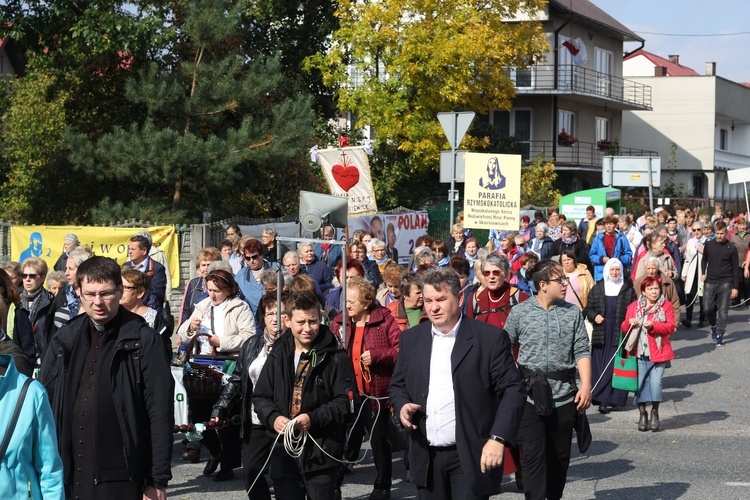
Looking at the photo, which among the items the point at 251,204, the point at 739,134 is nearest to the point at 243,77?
the point at 251,204

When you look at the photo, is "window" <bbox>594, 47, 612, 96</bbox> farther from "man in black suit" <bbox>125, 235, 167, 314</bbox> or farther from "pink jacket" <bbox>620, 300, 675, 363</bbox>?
"man in black suit" <bbox>125, 235, 167, 314</bbox>

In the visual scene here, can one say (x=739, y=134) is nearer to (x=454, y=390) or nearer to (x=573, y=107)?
(x=573, y=107)

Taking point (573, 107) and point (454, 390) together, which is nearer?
point (454, 390)

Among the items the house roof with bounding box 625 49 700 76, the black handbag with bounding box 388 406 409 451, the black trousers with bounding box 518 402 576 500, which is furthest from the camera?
the house roof with bounding box 625 49 700 76

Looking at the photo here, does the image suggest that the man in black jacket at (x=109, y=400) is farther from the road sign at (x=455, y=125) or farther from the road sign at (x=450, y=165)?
the road sign at (x=455, y=125)

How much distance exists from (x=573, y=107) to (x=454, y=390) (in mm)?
48527

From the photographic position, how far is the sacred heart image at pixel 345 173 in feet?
45.3

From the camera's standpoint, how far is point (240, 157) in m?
22.9

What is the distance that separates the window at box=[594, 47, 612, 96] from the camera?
53.8m

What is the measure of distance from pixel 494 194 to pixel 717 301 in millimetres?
4917

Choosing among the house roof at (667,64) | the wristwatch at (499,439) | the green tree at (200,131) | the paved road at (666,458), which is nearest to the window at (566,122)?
the house roof at (667,64)

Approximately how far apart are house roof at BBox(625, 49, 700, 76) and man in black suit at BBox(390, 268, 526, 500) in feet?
226

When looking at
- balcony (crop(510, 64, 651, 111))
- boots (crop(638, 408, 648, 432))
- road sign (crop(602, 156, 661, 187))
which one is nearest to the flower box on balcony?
balcony (crop(510, 64, 651, 111))

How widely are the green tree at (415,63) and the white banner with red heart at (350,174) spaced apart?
20354 mm
